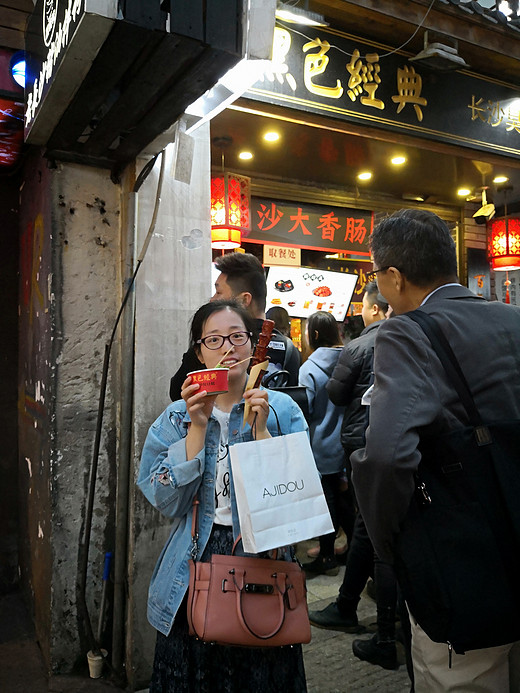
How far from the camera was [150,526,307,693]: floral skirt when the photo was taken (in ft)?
7.03

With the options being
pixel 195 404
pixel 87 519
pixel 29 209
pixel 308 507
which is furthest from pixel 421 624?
pixel 29 209

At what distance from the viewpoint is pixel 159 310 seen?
3447 mm

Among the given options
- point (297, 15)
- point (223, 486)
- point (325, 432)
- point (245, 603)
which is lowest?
point (245, 603)

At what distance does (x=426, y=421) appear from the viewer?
1.77 metres

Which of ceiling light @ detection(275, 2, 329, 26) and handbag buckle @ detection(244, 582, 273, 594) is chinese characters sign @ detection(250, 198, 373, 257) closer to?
ceiling light @ detection(275, 2, 329, 26)

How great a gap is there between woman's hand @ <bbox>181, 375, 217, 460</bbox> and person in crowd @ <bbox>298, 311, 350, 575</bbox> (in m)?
2.91

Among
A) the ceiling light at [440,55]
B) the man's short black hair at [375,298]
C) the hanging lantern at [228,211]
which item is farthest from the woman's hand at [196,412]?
the hanging lantern at [228,211]

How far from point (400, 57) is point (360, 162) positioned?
92.2 inches

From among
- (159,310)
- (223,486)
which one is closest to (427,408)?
(223,486)

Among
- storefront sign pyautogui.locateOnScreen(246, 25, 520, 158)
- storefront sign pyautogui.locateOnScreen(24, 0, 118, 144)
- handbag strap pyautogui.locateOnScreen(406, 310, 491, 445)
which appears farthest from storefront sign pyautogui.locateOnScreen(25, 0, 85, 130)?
storefront sign pyautogui.locateOnScreen(246, 25, 520, 158)

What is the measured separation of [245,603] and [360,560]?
2.07 m

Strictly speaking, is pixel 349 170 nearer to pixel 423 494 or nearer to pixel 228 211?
pixel 228 211

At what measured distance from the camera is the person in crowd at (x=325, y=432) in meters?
4.98

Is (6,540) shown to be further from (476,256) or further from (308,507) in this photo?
(476,256)
